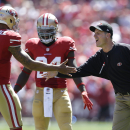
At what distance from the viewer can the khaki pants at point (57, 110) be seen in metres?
3.31

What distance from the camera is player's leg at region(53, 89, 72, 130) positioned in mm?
3288

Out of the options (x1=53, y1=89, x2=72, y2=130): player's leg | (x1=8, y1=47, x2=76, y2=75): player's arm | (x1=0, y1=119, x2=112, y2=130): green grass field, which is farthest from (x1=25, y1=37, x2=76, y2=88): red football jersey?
(x1=0, y1=119, x2=112, y2=130): green grass field

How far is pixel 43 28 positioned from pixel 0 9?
0.58 meters

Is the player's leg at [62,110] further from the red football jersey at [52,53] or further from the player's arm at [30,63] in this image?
the player's arm at [30,63]

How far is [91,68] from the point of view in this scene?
3.49 metres

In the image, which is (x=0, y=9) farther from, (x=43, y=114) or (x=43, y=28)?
(x=43, y=114)

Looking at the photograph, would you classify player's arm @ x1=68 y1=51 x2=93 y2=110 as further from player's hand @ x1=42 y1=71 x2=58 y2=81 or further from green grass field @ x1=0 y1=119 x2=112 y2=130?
green grass field @ x1=0 y1=119 x2=112 y2=130

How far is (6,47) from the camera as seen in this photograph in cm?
293

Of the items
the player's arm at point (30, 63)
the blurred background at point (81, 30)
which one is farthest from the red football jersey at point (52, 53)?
the blurred background at point (81, 30)

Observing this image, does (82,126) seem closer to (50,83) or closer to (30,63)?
(50,83)

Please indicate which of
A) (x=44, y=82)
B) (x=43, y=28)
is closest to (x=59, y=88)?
(x=44, y=82)

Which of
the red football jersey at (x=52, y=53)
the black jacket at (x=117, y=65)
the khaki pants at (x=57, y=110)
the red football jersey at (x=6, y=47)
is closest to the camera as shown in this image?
the red football jersey at (x=6, y=47)

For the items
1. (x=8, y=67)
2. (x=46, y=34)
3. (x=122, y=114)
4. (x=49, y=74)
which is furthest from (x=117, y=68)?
(x=8, y=67)

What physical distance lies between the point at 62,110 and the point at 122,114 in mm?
692
